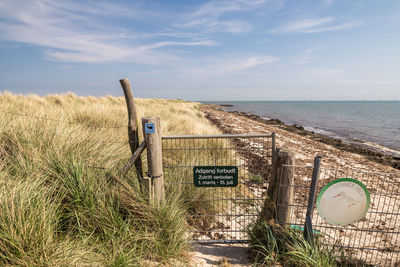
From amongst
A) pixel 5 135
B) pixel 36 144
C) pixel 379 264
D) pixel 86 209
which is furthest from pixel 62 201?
pixel 379 264

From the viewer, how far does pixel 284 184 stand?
131 inches

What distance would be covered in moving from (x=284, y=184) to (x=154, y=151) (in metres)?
1.96

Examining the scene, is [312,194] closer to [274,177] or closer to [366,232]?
[274,177]

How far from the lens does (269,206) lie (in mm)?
3469

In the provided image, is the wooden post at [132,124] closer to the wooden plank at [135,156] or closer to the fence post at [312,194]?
the wooden plank at [135,156]

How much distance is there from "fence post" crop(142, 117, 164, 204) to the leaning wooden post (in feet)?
5.77

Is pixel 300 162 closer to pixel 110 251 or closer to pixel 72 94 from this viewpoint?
pixel 110 251

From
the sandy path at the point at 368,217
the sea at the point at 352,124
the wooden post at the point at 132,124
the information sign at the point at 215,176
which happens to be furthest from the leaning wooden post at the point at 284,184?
the sea at the point at 352,124

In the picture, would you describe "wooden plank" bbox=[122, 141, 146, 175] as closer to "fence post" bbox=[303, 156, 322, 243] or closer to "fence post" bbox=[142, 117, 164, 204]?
"fence post" bbox=[142, 117, 164, 204]

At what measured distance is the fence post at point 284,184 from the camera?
10.7 feet

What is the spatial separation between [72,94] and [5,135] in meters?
17.0

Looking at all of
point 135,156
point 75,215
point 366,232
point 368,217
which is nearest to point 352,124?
point 368,217

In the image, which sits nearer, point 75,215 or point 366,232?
point 75,215

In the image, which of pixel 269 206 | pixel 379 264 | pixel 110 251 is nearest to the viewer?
pixel 110 251
